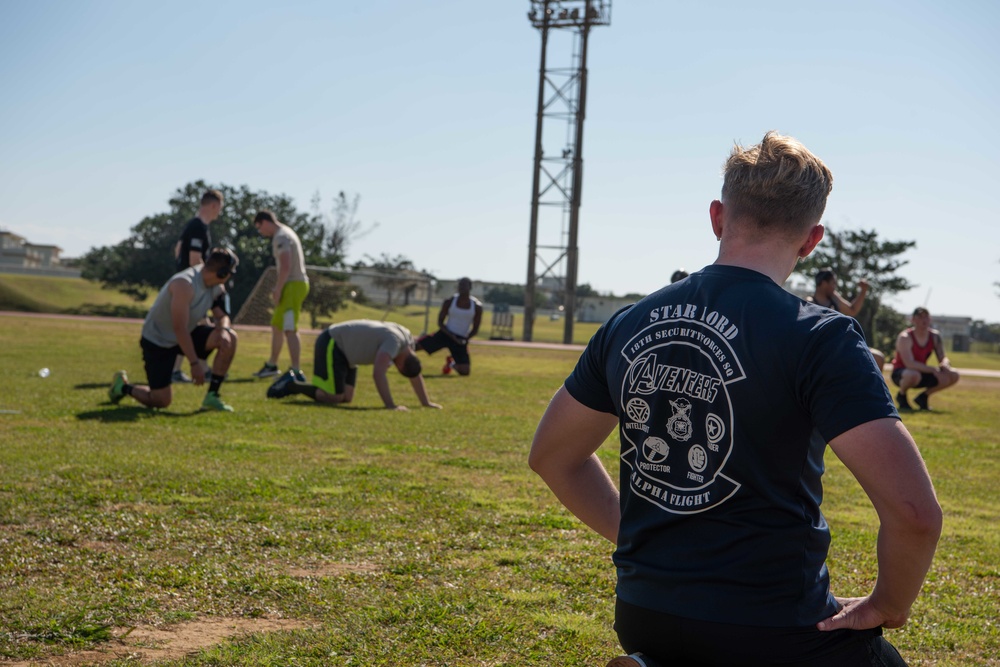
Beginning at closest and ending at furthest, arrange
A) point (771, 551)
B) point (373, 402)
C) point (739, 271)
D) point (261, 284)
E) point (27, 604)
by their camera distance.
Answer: point (771, 551)
point (739, 271)
point (27, 604)
point (373, 402)
point (261, 284)

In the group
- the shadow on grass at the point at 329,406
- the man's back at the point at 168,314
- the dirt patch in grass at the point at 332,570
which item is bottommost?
the dirt patch in grass at the point at 332,570

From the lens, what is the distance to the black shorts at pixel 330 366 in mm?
10633

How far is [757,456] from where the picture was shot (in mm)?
1928

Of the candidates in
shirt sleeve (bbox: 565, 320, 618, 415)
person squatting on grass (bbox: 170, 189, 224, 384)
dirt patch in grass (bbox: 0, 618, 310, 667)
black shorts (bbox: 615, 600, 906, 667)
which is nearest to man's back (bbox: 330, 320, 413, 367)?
person squatting on grass (bbox: 170, 189, 224, 384)

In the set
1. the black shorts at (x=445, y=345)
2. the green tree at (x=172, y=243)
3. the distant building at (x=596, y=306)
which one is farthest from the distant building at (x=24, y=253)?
the black shorts at (x=445, y=345)

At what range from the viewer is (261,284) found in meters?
28.9

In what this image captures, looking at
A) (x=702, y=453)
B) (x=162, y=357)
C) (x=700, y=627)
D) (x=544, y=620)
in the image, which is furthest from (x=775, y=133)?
(x=162, y=357)

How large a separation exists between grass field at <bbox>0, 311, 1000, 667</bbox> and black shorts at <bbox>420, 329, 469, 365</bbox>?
7.43 m

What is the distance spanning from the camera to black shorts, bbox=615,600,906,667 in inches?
75.3

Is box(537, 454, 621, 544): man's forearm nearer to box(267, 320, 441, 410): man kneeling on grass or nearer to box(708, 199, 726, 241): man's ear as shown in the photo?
box(708, 199, 726, 241): man's ear

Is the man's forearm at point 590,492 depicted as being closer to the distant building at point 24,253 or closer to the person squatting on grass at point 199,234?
the person squatting on grass at point 199,234

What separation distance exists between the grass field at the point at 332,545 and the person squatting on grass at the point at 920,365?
5.68m

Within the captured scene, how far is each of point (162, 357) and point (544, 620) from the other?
6457 millimetres

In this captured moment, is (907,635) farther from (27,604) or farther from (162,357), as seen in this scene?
(162,357)
